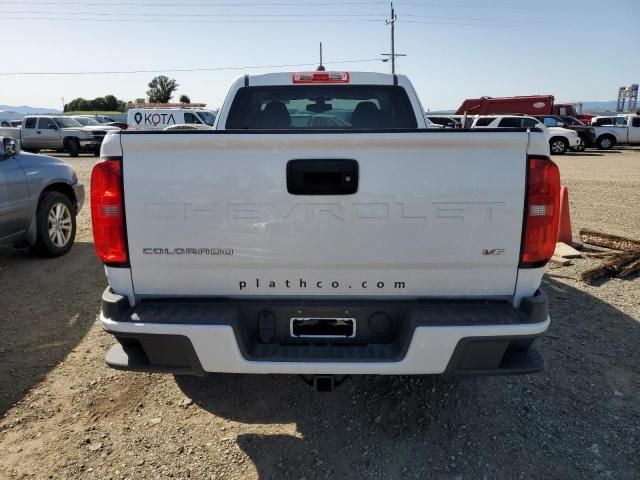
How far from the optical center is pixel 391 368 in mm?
2287

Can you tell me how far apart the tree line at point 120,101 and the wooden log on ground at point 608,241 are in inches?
3144

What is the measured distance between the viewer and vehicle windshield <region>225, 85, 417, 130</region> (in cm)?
404

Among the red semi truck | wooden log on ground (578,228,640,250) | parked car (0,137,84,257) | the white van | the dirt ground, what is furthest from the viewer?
the red semi truck

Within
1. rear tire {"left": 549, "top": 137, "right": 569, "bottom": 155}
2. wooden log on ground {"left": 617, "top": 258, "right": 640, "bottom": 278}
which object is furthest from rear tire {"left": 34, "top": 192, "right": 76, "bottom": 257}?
rear tire {"left": 549, "top": 137, "right": 569, "bottom": 155}

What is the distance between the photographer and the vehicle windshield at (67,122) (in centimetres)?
2212

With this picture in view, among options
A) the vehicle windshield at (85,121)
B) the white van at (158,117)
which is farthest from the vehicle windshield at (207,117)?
the vehicle windshield at (85,121)

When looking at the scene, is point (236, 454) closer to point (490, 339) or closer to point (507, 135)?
point (490, 339)

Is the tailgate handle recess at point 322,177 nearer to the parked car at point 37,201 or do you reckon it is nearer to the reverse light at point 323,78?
the reverse light at point 323,78

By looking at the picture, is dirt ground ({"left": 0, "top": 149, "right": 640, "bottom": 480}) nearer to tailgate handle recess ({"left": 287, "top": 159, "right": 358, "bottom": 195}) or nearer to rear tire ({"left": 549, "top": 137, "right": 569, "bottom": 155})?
tailgate handle recess ({"left": 287, "top": 159, "right": 358, "bottom": 195})

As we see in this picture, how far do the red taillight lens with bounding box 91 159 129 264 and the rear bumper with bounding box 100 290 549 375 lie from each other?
24 cm

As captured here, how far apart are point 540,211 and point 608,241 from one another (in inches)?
196

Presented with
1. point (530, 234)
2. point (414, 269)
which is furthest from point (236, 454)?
point (530, 234)

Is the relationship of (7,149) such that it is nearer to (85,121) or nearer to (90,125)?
(90,125)

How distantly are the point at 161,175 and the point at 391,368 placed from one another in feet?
4.48
